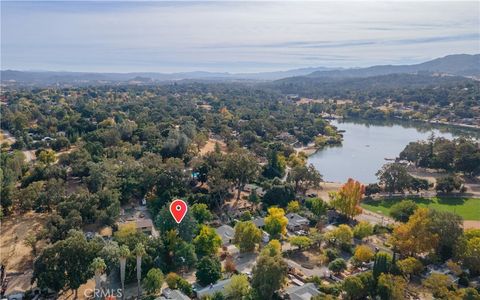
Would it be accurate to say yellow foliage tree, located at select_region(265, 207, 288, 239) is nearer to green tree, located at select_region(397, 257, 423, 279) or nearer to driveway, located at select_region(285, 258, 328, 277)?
driveway, located at select_region(285, 258, 328, 277)

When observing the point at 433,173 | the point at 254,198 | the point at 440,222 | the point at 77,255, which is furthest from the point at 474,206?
the point at 77,255

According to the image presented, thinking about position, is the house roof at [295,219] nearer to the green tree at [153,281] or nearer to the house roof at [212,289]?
the house roof at [212,289]

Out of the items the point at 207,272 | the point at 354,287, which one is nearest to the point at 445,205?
the point at 354,287

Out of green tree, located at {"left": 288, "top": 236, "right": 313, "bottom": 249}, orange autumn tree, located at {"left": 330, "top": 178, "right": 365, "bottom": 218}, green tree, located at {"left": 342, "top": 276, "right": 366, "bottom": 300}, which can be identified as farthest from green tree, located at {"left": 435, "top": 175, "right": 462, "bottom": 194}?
green tree, located at {"left": 342, "top": 276, "right": 366, "bottom": 300}

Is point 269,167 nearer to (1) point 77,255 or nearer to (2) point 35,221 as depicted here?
(2) point 35,221

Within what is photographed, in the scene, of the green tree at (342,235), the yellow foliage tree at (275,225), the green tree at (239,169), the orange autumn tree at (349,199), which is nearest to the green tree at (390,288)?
the green tree at (342,235)
